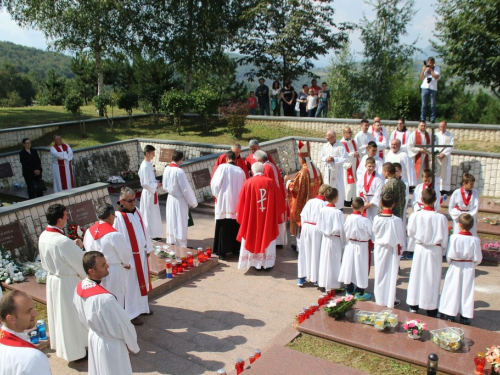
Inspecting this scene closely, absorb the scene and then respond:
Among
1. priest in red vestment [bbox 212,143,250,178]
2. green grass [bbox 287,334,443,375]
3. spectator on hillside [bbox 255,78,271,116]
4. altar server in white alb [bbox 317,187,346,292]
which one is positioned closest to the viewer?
green grass [bbox 287,334,443,375]

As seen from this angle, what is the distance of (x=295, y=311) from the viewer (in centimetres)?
664

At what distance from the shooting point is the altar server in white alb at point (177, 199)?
8.38 m

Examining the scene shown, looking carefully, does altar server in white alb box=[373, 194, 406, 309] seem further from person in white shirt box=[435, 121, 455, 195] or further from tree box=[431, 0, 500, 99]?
tree box=[431, 0, 500, 99]

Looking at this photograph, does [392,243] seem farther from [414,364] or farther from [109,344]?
[109,344]

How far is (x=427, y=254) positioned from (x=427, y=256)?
3 cm

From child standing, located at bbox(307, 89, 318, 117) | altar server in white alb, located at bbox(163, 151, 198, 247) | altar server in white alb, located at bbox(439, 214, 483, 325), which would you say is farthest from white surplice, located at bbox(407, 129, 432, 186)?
child standing, located at bbox(307, 89, 318, 117)

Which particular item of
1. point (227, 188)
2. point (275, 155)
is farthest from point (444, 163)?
point (227, 188)

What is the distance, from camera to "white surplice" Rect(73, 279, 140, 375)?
4152mm

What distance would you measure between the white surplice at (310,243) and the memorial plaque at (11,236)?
14.2 ft

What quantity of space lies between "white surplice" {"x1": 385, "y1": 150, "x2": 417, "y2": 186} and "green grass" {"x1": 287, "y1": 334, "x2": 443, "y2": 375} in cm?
586

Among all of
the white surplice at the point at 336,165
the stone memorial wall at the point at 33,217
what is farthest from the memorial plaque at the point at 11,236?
the white surplice at the point at 336,165

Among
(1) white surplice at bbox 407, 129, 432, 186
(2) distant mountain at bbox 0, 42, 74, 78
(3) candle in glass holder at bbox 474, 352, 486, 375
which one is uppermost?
(2) distant mountain at bbox 0, 42, 74, 78

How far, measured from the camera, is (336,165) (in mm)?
10891

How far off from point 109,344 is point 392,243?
3679 millimetres
